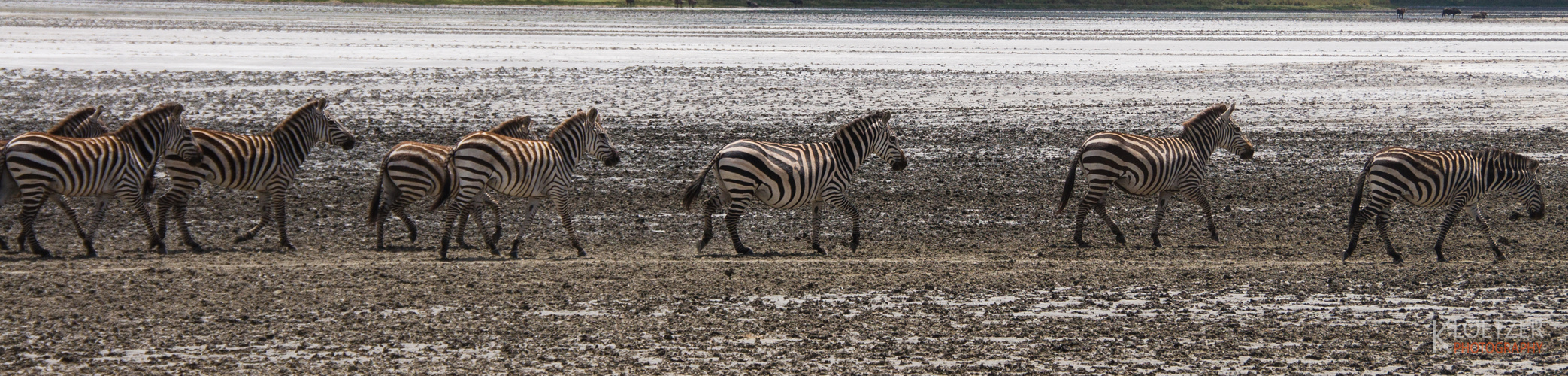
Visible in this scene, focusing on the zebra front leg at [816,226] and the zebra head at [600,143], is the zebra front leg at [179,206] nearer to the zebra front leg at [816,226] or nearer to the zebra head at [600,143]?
the zebra head at [600,143]

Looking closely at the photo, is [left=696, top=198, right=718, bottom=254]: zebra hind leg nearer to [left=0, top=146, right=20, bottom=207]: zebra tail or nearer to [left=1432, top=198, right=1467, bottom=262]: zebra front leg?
[left=0, top=146, right=20, bottom=207]: zebra tail

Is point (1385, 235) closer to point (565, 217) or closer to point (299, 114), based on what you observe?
point (565, 217)

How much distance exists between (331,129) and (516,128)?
2.32 m

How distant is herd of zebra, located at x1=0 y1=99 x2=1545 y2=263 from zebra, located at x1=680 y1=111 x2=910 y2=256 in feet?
0.05

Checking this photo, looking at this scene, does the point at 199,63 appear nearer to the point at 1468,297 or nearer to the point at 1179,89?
the point at 1179,89

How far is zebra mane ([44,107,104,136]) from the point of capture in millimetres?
11423

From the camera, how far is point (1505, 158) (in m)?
11.4

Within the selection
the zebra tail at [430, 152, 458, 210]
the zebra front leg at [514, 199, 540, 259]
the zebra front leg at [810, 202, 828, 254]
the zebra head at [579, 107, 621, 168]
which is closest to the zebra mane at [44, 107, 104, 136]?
the zebra tail at [430, 152, 458, 210]

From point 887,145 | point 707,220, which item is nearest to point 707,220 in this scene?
point 707,220

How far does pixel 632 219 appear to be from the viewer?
12.5 metres

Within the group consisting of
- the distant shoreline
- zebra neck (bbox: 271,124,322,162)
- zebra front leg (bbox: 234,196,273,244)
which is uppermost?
the distant shoreline

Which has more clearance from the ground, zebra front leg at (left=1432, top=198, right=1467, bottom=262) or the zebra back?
the zebra back

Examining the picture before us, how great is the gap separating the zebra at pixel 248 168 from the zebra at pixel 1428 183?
10.3 m

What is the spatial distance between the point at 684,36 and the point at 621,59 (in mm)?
9665
